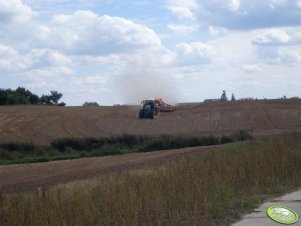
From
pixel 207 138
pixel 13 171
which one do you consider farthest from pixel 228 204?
pixel 207 138

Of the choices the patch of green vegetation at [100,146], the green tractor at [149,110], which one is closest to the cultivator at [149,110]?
the green tractor at [149,110]

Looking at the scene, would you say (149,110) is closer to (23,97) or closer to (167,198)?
(23,97)

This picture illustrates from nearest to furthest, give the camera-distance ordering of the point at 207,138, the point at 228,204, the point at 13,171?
the point at 228,204 → the point at 13,171 → the point at 207,138

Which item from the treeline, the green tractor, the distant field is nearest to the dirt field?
the distant field

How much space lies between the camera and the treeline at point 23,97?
84662mm

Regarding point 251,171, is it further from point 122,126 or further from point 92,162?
point 122,126

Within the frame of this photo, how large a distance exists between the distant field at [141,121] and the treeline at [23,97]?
1370 cm

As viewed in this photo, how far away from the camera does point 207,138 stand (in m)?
52.2

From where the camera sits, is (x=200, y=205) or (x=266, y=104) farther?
(x=266, y=104)

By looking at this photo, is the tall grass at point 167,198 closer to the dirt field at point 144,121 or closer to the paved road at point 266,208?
the paved road at point 266,208

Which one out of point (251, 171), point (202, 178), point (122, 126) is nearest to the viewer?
point (202, 178)

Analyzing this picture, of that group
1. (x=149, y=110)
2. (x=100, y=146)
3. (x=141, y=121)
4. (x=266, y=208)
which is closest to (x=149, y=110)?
(x=149, y=110)

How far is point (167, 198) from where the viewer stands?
574 inches

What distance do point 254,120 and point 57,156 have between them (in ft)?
71.1
